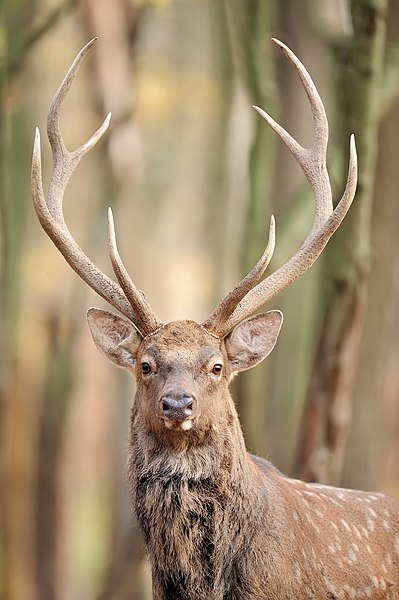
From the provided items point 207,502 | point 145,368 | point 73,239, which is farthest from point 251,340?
point 73,239

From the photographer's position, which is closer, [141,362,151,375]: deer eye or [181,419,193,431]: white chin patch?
[181,419,193,431]: white chin patch

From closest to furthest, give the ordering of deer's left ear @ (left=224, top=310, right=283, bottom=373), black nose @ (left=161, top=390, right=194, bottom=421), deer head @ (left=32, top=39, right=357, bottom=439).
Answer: black nose @ (left=161, top=390, right=194, bottom=421) < deer head @ (left=32, top=39, right=357, bottom=439) < deer's left ear @ (left=224, top=310, right=283, bottom=373)

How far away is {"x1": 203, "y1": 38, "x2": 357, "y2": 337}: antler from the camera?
27.1 ft

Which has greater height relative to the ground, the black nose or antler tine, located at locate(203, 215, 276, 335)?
antler tine, located at locate(203, 215, 276, 335)

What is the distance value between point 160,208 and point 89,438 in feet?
31.5

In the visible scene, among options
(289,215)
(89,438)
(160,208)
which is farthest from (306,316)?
(89,438)

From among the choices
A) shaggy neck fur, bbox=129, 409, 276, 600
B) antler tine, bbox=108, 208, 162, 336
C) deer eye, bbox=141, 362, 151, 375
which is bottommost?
shaggy neck fur, bbox=129, 409, 276, 600

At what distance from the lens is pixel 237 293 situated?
8094 millimetres

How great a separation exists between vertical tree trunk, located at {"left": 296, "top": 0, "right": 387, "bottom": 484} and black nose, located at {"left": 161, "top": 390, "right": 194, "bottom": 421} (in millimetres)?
3644

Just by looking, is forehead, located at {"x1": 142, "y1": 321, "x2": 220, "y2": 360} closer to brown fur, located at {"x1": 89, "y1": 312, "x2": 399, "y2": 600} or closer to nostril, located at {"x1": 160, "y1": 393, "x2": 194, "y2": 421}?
brown fur, located at {"x1": 89, "y1": 312, "x2": 399, "y2": 600}

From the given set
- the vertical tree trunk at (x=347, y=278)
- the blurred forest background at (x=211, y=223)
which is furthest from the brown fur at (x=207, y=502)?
the blurred forest background at (x=211, y=223)

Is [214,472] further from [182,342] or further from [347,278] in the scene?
[347,278]

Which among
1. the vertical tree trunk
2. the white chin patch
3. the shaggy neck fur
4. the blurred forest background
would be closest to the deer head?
the white chin patch

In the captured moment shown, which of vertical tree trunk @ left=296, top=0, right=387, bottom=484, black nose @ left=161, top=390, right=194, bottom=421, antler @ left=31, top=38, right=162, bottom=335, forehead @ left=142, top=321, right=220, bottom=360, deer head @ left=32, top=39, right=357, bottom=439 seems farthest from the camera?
vertical tree trunk @ left=296, top=0, right=387, bottom=484
